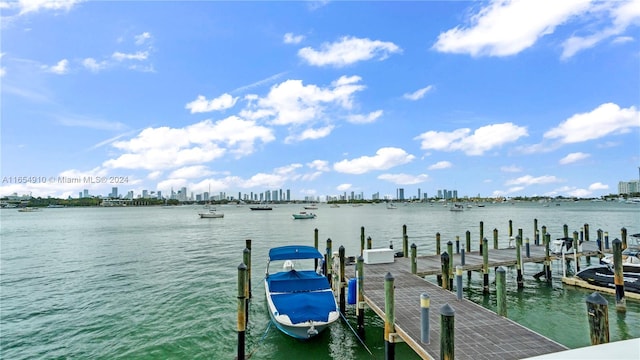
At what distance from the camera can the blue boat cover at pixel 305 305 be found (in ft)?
37.1

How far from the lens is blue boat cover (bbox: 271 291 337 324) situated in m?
11.3

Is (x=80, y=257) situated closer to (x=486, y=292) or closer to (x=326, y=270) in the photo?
(x=326, y=270)

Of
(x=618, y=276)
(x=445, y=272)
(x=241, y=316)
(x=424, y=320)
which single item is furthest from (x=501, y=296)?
(x=618, y=276)

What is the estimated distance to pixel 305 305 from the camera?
11961 mm

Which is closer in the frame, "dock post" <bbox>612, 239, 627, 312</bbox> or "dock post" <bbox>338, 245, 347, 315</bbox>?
"dock post" <bbox>612, 239, 627, 312</bbox>

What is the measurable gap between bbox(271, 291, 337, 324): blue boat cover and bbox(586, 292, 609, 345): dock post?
6943 millimetres

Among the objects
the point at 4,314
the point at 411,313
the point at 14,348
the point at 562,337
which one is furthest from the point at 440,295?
the point at 4,314

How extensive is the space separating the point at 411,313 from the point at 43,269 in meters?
29.1

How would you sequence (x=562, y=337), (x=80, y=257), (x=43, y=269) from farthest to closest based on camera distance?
(x=80, y=257) < (x=43, y=269) < (x=562, y=337)

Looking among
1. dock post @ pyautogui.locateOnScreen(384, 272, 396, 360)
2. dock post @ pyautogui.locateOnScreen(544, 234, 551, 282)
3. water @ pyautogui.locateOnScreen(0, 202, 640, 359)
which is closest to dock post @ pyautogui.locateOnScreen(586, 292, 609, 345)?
dock post @ pyautogui.locateOnScreen(384, 272, 396, 360)

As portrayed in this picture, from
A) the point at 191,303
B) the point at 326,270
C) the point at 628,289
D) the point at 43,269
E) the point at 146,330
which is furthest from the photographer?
the point at 43,269

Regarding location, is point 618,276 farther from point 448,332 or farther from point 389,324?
point 448,332

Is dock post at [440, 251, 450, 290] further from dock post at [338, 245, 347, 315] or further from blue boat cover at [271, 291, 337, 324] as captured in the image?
blue boat cover at [271, 291, 337, 324]

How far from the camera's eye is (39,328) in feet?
47.6
